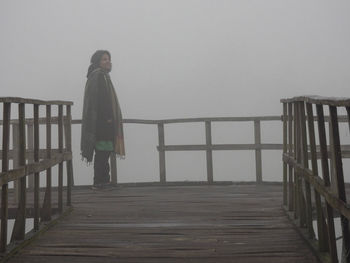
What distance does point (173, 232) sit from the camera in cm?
518

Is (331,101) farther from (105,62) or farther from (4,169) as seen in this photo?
(105,62)

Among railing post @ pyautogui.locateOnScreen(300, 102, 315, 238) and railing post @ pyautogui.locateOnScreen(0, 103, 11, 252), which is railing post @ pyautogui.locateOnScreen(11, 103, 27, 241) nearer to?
railing post @ pyautogui.locateOnScreen(0, 103, 11, 252)

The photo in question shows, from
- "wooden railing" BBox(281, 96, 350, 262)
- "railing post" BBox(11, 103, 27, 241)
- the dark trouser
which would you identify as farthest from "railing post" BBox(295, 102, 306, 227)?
the dark trouser

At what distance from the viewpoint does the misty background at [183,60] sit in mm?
55250

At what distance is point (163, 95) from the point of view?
6109cm

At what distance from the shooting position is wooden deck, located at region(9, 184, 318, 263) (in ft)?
14.3

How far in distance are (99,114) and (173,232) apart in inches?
125

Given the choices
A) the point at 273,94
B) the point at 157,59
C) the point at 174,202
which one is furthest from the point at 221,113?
the point at 174,202

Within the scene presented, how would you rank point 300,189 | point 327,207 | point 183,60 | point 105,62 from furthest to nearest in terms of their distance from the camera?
point 183,60
point 105,62
point 300,189
point 327,207

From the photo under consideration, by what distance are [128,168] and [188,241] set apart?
46568 millimetres

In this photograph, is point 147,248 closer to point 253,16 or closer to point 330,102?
point 330,102

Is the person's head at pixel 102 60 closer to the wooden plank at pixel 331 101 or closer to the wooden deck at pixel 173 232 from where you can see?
the wooden deck at pixel 173 232

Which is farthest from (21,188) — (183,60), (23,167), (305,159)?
(183,60)

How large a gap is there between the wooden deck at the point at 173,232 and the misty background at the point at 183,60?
3796 centimetres
